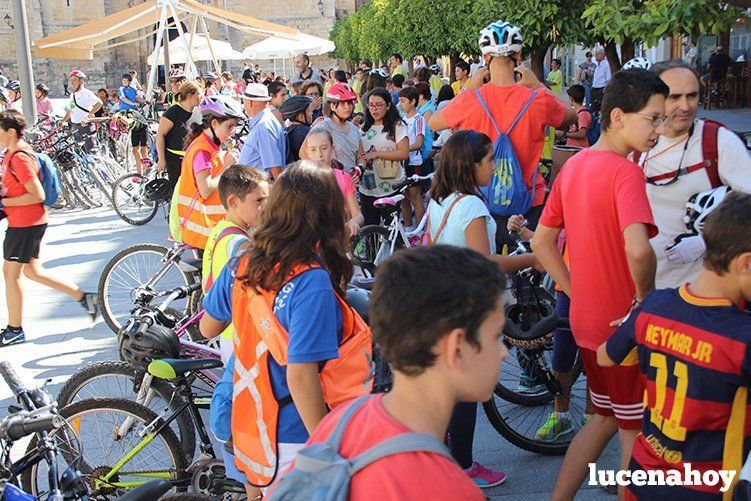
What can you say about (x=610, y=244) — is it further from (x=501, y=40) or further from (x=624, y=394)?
(x=501, y=40)

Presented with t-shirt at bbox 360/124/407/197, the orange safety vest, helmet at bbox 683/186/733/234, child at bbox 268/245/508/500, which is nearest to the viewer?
child at bbox 268/245/508/500

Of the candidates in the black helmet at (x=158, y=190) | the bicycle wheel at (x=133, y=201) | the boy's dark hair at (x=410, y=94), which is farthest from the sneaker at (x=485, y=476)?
the bicycle wheel at (x=133, y=201)

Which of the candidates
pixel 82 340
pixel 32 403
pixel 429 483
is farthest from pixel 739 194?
pixel 82 340

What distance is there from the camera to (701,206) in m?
3.47

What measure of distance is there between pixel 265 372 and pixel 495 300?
1131 millimetres

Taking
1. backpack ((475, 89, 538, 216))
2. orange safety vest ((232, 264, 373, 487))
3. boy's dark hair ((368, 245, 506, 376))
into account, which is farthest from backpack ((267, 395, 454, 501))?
backpack ((475, 89, 538, 216))

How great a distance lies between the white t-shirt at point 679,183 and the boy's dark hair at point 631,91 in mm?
473

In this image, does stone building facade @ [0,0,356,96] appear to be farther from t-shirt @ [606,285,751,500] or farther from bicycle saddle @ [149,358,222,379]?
t-shirt @ [606,285,751,500]

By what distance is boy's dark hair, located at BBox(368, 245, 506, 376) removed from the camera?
164 cm

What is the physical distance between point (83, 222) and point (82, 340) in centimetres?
568

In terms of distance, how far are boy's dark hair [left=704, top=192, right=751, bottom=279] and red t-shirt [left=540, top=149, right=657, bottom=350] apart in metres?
0.50

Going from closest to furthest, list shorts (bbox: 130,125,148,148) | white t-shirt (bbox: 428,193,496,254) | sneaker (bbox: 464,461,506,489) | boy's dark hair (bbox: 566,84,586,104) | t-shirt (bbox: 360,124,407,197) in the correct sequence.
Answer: white t-shirt (bbox: 428,193,496,254) < sneaker (bbox: 464,461,506,489) < t-shirt (bbox: 360,124,407,197) < boy's dark hair (bbox: 566,84,586,104) < shorts (bbox: 130,125,148,148)

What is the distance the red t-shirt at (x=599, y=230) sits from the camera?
314cm

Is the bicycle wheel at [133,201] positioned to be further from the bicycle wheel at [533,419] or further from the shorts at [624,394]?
the shorts at [624,394]
